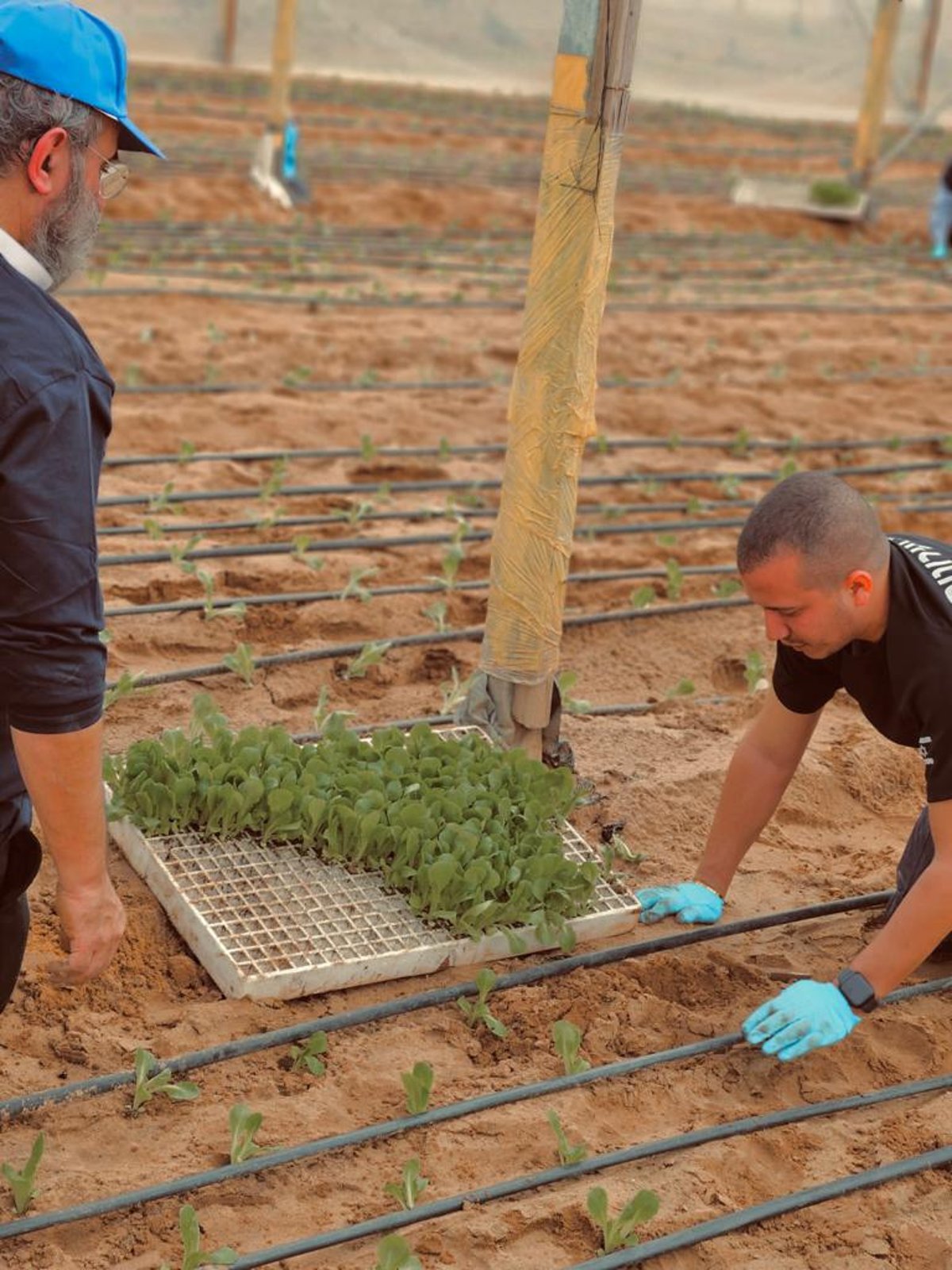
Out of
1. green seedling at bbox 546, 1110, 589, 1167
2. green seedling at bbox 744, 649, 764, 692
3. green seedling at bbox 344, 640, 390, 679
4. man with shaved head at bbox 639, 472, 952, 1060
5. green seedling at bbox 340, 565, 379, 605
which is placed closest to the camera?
green seedling at bbox 546, 1110, 589, 1167

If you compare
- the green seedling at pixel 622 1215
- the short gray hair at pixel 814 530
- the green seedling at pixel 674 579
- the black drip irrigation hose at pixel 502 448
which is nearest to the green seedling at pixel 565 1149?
the green seedling at pixel 622 1215

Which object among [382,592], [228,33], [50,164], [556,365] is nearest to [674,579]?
[382,592]

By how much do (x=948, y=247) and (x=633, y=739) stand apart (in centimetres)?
1040

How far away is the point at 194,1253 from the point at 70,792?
29.9 inches

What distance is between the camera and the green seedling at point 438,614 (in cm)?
478

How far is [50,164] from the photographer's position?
210cm

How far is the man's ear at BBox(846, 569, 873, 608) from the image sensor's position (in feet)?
9.29

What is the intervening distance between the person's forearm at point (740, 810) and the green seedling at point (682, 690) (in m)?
0.97

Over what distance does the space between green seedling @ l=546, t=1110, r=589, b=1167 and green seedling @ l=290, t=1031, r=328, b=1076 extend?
0.44 meters

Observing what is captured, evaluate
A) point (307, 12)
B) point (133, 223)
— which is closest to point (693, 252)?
point (133, 223)

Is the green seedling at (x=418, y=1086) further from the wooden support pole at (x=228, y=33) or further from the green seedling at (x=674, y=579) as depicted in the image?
the wooden support pole at (x=228, y=33)

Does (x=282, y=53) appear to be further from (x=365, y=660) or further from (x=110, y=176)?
(x=110, y=176)

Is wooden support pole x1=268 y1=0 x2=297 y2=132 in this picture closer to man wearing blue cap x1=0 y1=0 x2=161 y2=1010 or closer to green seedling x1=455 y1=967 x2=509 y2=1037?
green seedling x1=455 y1=967 x2=509 y2=1037

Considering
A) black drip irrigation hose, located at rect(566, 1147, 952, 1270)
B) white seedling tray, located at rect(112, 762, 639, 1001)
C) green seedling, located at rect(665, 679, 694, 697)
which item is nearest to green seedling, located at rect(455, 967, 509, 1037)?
white seedling tray, located at rect(112, 762, 639, 1001)
